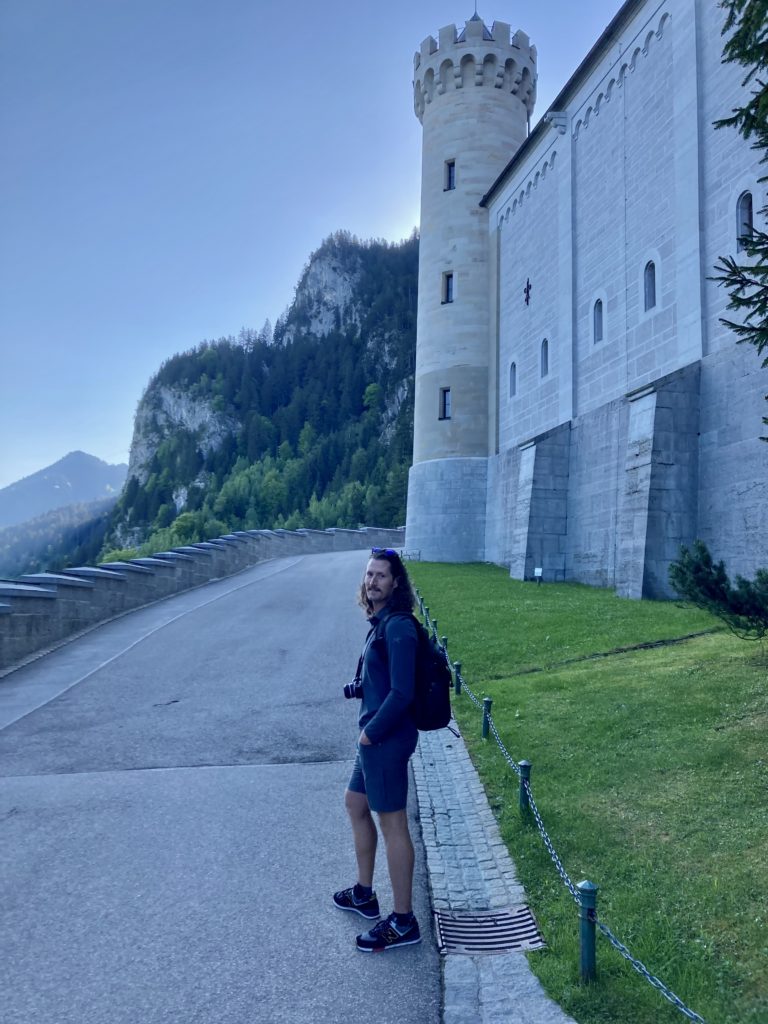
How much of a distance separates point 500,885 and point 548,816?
2.78 ft

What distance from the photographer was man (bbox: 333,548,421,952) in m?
4.05

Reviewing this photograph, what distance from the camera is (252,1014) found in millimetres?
3484

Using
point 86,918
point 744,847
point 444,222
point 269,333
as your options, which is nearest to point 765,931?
point 744,847

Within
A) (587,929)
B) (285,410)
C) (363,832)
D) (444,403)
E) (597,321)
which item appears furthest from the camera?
(285,410)

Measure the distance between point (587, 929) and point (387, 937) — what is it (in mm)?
1089

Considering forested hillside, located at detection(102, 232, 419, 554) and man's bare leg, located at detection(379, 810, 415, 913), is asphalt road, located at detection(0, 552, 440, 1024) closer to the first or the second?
man's bare leg, located at detection(379, 810, 415, 913)

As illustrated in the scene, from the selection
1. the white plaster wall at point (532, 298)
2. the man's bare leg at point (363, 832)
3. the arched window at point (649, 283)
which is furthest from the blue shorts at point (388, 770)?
the white plaster wall at point (532, 298)

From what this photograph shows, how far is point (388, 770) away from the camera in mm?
4102

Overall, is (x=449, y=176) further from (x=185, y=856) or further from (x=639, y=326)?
(x=185, y=856)

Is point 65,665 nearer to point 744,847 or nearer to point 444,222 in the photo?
point 744,847

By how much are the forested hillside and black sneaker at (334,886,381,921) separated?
10878cm

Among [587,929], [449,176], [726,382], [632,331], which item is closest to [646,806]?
[587,929]

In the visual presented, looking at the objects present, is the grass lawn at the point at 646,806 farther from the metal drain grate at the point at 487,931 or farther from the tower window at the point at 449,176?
the tower window at the point at 449,176

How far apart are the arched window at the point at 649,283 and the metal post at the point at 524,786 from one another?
16312mm
